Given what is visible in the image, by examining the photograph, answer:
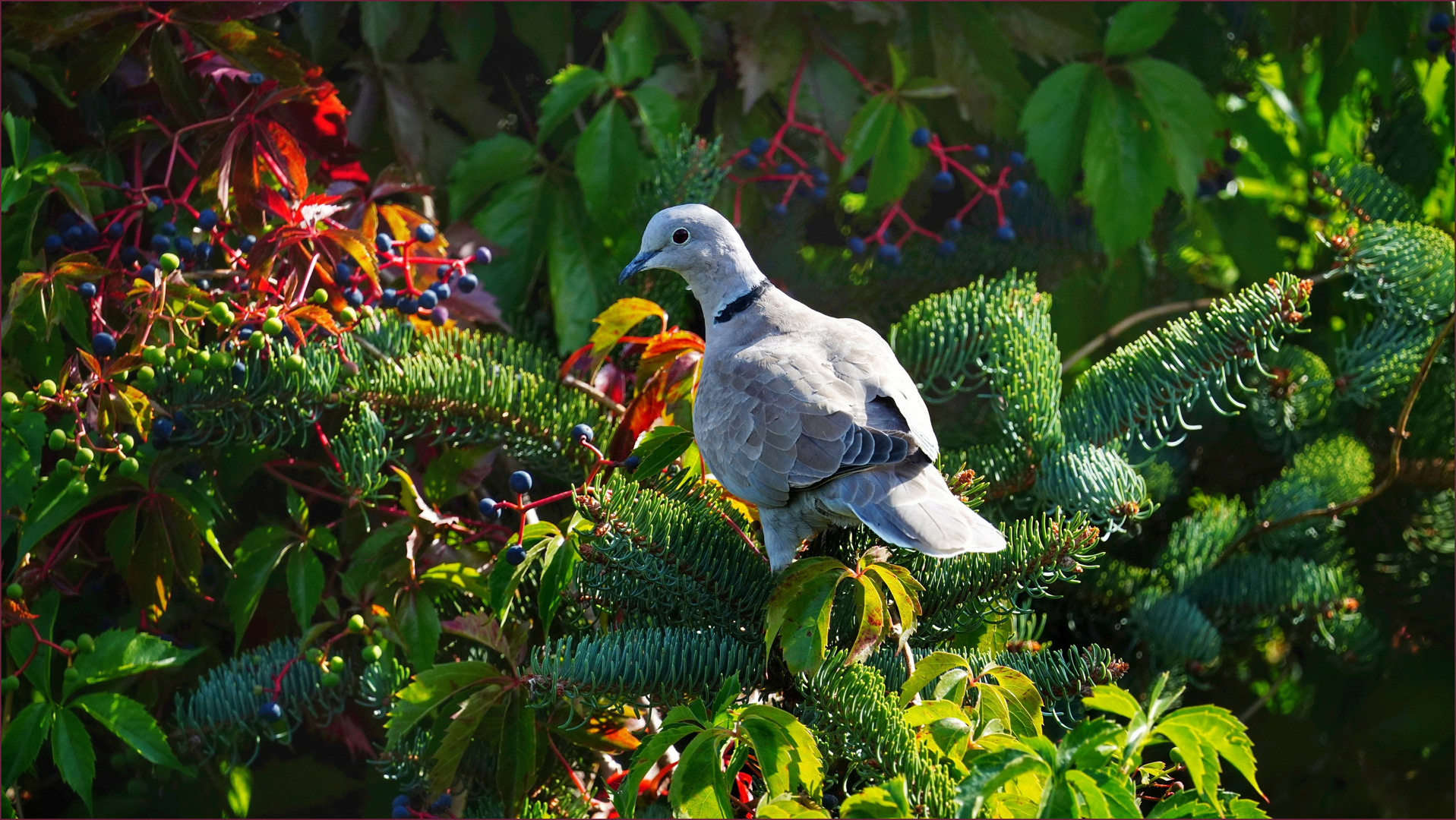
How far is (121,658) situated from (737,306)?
32.5 inches

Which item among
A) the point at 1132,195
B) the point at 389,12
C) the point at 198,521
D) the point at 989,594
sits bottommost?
the point at 198,521

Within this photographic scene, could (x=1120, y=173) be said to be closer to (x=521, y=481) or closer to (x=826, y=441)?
(x=826, y=441)

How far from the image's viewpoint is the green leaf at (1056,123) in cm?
169

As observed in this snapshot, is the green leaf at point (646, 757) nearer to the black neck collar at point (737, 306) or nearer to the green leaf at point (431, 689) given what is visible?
the green leaf at point (431, 689)

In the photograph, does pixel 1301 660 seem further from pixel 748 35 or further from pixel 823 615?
pixel 748 35

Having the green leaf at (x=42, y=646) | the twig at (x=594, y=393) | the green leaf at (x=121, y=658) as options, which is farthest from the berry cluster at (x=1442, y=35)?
the green leaf at (x=42, y=646)

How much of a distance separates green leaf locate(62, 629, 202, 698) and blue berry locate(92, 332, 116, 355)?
1.07 feet

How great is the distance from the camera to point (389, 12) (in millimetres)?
1643

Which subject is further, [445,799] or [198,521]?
[198,521]

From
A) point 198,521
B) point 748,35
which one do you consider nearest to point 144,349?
point 198,521

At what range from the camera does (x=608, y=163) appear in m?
1.60

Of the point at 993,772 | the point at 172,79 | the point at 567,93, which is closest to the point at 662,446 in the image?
the point at 993,772

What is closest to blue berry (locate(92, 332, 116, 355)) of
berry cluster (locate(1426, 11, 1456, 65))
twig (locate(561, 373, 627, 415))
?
twig (locate(561, 373, 627, 415))

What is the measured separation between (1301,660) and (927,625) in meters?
1.03
